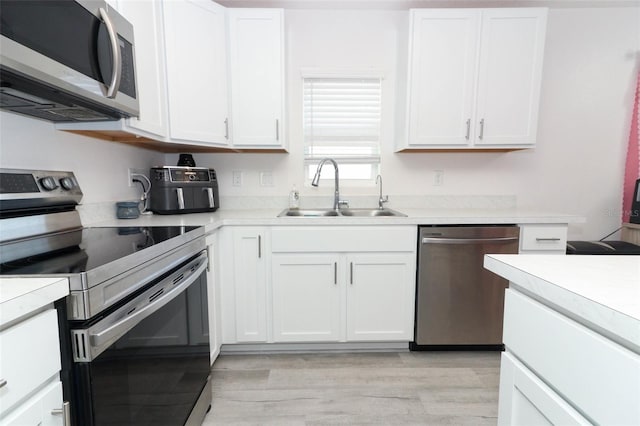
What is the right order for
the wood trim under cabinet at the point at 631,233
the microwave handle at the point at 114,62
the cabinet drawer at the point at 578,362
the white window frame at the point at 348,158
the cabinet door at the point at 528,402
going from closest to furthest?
the cabinet drawer at the point at 578,362, the cabinet door at the point at 528,402, the microwave handle at the point at 114,62, the wood trim under cabinet at the point at 631,233, the white window frame at the point at 348,158

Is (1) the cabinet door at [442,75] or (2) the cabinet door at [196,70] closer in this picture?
(2) the cabinet door at [196,70]

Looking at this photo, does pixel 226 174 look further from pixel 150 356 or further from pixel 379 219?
pixel 150 356

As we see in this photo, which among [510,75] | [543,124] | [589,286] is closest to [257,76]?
[510,75]

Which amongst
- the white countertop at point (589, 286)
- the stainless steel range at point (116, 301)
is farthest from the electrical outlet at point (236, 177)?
the white countertop at point (589, 286)

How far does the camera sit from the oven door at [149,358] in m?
0.67

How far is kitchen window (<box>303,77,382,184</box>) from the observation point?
2312 mm

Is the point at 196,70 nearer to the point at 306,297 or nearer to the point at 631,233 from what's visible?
the point at 306,297

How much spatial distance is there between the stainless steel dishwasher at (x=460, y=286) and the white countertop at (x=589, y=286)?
3.29ft

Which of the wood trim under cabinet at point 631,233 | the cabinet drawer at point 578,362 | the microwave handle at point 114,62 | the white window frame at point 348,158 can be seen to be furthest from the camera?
the white window frame at point 348,158

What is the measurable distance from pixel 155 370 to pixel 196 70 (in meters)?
1.64

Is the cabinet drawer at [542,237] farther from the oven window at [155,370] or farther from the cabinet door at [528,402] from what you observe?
the oven window at [155,370]

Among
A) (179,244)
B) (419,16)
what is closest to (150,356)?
(179,244)

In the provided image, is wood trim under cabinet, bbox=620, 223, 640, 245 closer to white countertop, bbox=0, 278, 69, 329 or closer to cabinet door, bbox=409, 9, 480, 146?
cabinet door, bbox=409, 9, 480, 146

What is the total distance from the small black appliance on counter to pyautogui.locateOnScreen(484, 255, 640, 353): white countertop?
176cm
